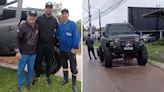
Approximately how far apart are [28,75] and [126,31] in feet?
13.1

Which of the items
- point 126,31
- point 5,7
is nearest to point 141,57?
point 126,31

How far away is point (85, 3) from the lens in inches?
157

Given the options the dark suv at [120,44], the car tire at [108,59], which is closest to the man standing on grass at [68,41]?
the car tire at [108,59]

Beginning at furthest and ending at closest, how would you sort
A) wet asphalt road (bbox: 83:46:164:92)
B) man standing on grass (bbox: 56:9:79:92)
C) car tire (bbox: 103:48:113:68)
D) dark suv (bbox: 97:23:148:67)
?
dark suv (bbox: 97:23:148:67) → car tire (bbox: 103:48:113:68) → wet asphalt road (bbox: 83:46:164:92) → man standing on grass (bbox: 56:9:79:92)

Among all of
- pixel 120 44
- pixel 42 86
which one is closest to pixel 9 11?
pixel 42 86

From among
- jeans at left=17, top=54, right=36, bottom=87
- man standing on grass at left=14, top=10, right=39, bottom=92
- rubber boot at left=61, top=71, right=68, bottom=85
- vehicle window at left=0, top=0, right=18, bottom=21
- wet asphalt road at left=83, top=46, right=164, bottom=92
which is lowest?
wet asphalt road at left=83, top=46, right=164, bottom=92

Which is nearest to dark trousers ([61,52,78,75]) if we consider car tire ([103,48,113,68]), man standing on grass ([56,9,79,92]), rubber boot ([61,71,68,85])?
man standing on grass ([56,9,79,92])

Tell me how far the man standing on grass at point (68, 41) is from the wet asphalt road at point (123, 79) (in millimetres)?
474

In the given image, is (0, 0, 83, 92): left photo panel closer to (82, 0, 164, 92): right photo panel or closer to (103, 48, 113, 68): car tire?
(82, 0, 164, 92): right photo panel

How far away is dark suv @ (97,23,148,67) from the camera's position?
7.04 m

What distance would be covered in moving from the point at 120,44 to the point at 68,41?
347 centimetres

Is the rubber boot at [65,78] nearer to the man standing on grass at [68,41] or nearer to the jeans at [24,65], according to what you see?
the man standing on grass at [68,41]

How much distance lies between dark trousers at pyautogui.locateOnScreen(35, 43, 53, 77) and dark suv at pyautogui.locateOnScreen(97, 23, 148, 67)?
7.07 ft

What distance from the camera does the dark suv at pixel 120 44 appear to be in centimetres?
704
